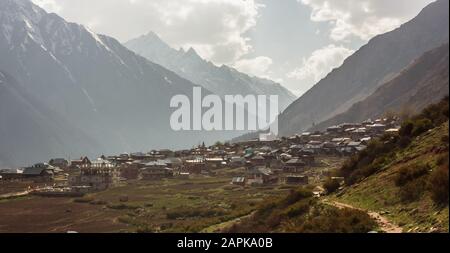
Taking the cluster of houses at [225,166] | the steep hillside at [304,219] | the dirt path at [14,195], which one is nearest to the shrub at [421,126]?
the steep hillside at [304,219]

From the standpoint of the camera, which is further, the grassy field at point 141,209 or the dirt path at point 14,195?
the dirt path at point 14,195

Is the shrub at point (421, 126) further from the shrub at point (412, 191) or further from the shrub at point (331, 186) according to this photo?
the shrub at point (412, 191)

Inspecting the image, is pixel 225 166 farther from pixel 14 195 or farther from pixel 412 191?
pixel 412 191

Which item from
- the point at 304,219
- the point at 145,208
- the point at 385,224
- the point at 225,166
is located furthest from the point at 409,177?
the point at 225,166

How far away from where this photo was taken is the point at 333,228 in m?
23.0

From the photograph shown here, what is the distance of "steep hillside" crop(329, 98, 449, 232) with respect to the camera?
2081 centimetres

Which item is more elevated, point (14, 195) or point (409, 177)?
point (409, 177)

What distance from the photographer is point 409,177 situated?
2802 cm

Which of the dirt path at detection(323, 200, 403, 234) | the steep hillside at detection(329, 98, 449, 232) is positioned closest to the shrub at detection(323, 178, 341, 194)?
the steep hillside at detection(329, 98, 449, 232)

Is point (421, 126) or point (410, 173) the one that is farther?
point (421, 126)

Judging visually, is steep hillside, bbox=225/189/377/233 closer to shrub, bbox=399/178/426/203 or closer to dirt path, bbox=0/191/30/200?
shrub, bbox=399/178/426/203

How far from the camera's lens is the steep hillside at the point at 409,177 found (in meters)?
20.8
